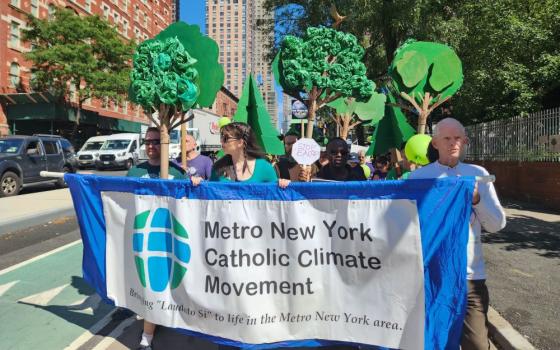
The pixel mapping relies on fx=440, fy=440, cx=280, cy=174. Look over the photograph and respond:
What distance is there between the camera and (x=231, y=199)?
304 cm

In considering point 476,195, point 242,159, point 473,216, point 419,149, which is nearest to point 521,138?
point 419,149

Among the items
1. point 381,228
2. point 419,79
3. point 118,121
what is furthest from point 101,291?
point 118,121

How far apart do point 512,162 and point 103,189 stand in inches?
505

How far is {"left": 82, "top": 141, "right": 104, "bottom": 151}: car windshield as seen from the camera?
26562 mm

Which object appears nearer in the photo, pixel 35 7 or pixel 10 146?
pixel 10 146

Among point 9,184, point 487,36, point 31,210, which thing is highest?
point 487,36

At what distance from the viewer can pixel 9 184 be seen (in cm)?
1312

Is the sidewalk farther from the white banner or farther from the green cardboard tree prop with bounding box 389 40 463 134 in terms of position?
the green cardboard tree prop with bounding box 389 40 463 134

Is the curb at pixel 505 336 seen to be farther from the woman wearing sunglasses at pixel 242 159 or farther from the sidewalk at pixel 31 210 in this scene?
the sidewalk at pixel 31 210

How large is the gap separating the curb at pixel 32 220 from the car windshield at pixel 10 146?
422 cm

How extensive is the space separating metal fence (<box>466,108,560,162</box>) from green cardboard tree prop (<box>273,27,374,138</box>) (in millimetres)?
7803

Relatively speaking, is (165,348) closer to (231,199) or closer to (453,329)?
(231,199)

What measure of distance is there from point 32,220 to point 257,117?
6.63 meters

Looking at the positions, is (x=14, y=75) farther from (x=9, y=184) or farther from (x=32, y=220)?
(x=32, y=220)
